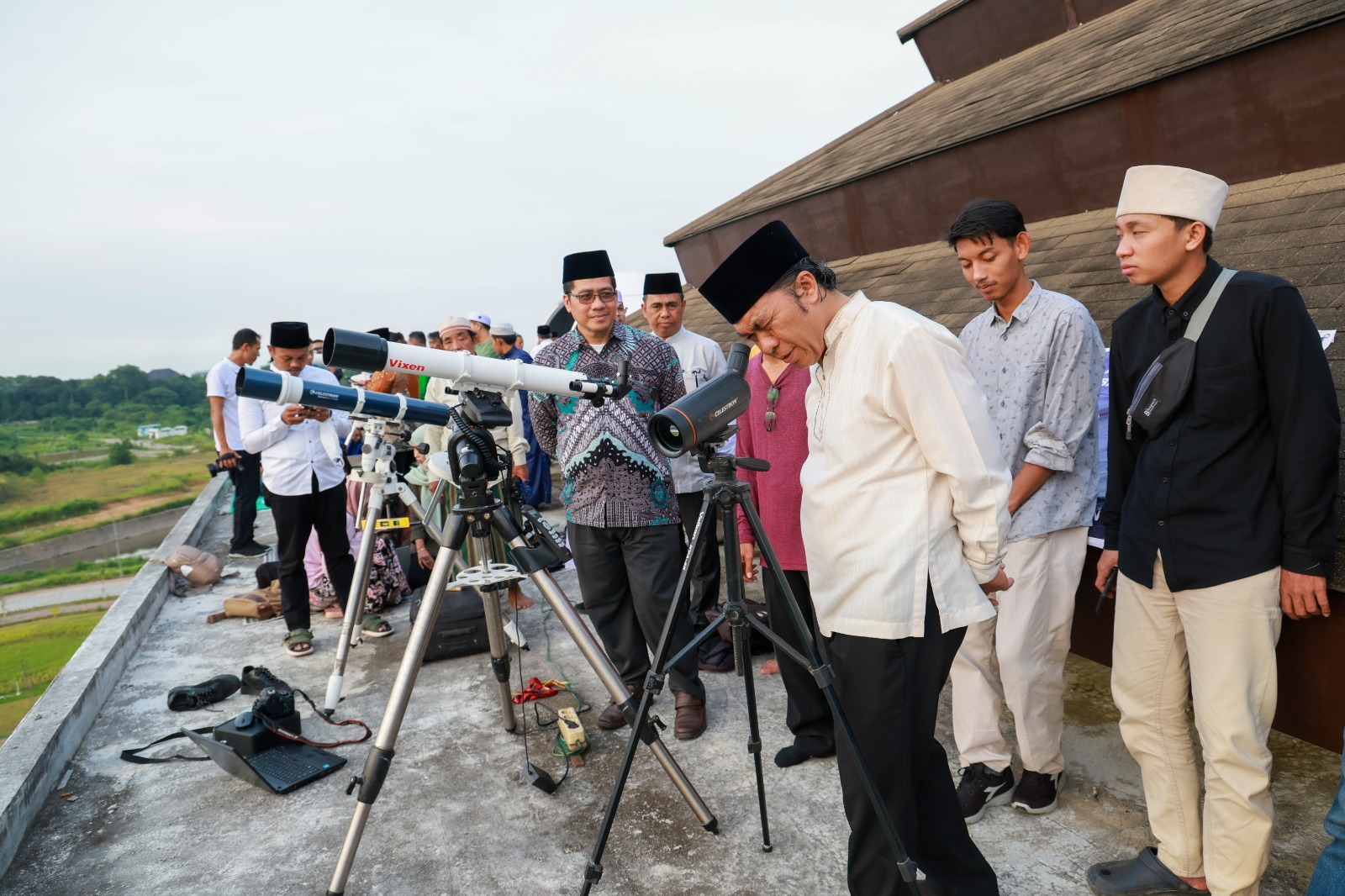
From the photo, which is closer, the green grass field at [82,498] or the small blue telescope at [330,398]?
the small blue telescope at [330,398]

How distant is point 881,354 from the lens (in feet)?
6.23

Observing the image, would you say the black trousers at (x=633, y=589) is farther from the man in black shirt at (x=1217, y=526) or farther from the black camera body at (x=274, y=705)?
the man in black shirt at (x=1217, y=526)

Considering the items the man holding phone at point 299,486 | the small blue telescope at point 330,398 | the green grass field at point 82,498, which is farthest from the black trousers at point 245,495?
the green grass field at point 82,498

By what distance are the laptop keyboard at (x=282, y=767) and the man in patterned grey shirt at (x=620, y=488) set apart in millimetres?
1366

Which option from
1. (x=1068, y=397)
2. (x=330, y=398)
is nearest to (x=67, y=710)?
(x=330, y=398)

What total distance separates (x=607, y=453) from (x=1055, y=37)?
26.4 ft

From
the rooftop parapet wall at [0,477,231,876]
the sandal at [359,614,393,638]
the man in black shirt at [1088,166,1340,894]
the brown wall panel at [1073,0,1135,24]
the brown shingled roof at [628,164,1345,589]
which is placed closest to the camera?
the man in black shirt at [1088,166,1340,894]

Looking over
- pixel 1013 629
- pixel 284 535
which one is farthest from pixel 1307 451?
pixel 284 535

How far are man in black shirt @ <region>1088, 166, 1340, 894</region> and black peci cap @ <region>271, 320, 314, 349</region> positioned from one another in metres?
4.19

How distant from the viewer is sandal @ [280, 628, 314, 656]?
17.1 ft

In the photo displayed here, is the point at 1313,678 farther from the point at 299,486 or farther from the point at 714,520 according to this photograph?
the point at 299,486

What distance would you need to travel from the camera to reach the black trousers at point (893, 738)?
6.51ft

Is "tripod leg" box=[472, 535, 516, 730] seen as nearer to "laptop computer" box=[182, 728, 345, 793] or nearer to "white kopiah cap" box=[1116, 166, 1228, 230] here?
"laptop computer" box=[182, 728, 345, 793]

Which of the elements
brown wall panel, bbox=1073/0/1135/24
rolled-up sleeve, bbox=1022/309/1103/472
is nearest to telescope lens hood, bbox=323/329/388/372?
rolled-up sleeve, bbox=1022/309/1103/472
